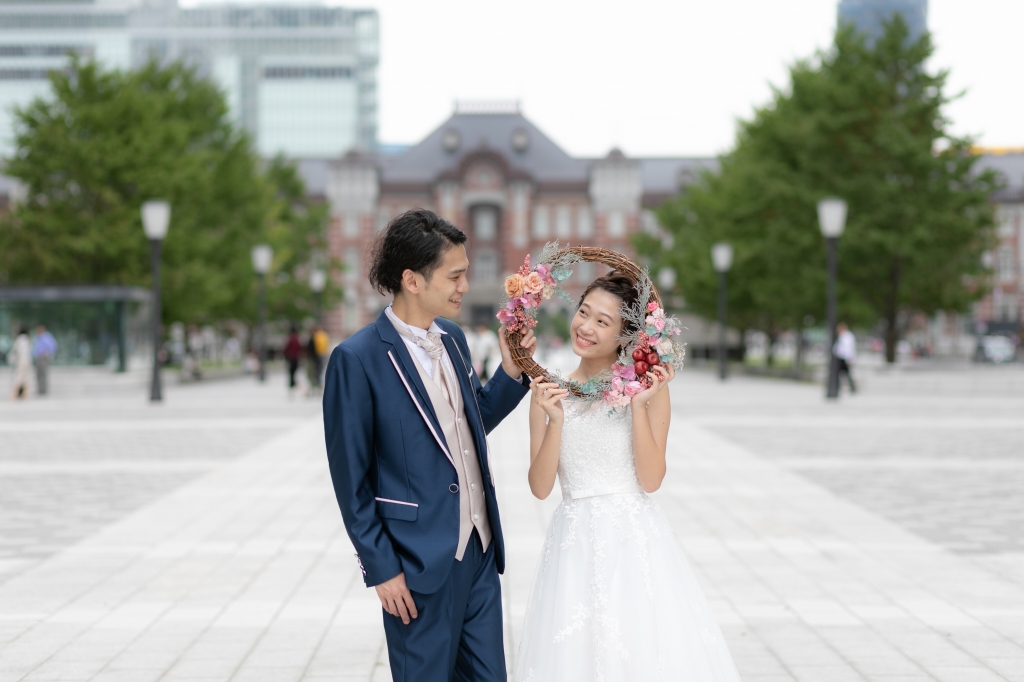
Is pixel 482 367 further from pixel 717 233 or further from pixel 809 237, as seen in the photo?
pixel 717 233

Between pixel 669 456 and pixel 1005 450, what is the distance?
3809 millimetres

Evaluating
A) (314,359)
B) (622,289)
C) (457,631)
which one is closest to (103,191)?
(314,359)

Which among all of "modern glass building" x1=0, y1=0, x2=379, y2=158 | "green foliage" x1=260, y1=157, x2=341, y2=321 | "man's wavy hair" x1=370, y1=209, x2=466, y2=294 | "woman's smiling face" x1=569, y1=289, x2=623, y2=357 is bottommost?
"woman's smiling face" x1=569, y1=289, x2=623, y2=357

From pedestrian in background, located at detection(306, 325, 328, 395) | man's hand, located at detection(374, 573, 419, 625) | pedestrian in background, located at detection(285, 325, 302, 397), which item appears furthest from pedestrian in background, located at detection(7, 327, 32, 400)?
man's hand, located at detection(374, 573, 419, 625)

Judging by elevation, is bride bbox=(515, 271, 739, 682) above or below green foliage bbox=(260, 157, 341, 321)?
below

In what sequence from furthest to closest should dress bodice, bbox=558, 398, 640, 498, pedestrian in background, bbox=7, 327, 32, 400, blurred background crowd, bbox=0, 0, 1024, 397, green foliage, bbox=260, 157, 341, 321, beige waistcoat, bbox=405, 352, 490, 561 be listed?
1. green foliage, bbox=260, 157, 341, 321
2. blurred background crowd, bbox=0, 0, 1024, 397
3. pedestrian in background, bbox=7, 327, 32, 400
4. dress bodice, bbox=558, 398, 640, 498
5. beige waistcoat, bbox=405, 352, 490, 561

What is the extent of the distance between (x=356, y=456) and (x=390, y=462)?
10cm

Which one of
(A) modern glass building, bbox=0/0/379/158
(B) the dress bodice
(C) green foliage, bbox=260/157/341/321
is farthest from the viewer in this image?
(A) modern glass building, bbox=0/0/379/158

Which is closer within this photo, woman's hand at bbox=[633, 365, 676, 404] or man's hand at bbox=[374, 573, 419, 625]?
man's hand at bbox=[374, 573, 419, 625]

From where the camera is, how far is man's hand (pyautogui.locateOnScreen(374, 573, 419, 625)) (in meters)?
3.10

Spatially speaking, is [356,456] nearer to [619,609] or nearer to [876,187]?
[619,609]

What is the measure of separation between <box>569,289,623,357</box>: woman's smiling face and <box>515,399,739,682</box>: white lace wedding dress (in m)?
0.17

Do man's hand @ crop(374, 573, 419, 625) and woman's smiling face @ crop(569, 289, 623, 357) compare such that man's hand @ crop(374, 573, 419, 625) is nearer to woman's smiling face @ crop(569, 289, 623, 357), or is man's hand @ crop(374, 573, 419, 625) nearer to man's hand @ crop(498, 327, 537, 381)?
man's hand @ crop(498, 327, 537, 381)

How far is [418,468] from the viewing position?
316 cm
